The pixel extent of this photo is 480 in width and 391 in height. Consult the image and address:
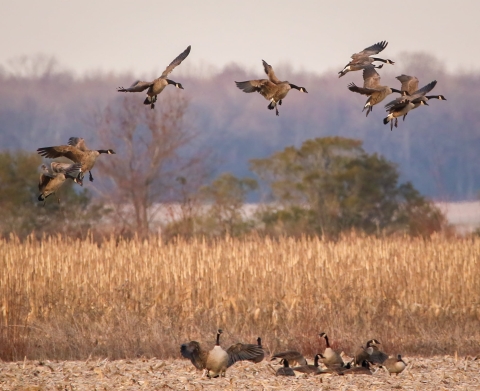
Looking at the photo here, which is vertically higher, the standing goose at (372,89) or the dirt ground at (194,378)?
the standing goose at (372,89)

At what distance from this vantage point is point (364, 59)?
245 inches

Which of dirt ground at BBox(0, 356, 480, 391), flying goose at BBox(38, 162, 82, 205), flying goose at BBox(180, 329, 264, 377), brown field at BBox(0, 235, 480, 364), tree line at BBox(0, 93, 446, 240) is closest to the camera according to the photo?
flying goose at BBox(38, 162, 82, 205)

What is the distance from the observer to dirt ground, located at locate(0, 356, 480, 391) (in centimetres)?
766

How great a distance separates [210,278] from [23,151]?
978 inches

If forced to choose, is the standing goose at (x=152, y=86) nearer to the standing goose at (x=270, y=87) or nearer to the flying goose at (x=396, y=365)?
the standing goose at (x=270, y=87)

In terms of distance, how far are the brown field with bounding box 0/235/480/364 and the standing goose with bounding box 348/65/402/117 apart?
4.98 meters

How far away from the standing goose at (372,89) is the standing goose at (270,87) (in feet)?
1.58

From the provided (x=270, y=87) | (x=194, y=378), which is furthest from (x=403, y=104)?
(x=194, y=378)

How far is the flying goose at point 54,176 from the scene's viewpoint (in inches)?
220

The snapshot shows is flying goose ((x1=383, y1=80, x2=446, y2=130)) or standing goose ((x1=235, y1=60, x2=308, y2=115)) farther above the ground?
standing goose ((x1=235, y1=60, x2=308, y2=115))

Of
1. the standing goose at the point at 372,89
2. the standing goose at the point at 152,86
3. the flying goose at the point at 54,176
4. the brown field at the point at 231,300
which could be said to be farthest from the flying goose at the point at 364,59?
the brown field at the point at 231,300

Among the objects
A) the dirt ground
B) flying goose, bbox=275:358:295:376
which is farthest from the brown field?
flying goose, bbox=275:358:295:376

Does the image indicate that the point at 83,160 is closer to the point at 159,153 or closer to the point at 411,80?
the point at 411,80

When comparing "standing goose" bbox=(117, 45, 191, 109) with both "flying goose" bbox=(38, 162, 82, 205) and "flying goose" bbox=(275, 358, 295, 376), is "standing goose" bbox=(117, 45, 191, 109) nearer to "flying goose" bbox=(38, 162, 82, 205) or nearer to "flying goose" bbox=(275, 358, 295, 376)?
"flying goose" bbox=(38, 162, 82, 205)
